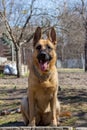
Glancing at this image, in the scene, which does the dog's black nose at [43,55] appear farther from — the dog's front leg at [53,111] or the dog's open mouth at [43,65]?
the dog's front leg at [53,111]

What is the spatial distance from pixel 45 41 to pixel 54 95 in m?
0.90

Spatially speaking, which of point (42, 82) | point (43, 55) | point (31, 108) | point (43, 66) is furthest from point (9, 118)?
point (43, 55)

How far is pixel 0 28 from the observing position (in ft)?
66.1

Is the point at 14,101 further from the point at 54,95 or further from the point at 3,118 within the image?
the point at 54,95

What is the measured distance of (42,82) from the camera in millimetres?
5066

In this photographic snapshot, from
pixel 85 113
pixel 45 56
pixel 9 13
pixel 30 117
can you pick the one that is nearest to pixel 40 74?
pixel 45 56

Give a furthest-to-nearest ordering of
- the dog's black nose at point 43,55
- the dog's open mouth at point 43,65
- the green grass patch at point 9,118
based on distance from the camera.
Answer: the green grass patch at point 9,118 → the dog's open mouth at point 43,65 → the dog's black nose at point 43,55

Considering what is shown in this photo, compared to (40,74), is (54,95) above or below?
below

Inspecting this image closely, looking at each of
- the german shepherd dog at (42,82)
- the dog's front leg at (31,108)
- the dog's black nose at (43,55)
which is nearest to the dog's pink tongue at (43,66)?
the german shepherd dog at (42,82)

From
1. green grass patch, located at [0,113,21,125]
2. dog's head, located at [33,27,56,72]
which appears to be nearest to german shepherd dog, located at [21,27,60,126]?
dog's head, located at [33,27,56,72]

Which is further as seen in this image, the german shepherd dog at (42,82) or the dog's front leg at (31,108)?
the dog's front leg at (31,108)

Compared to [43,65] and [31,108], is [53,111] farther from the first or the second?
[43,65]

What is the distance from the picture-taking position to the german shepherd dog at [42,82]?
16.3 ft

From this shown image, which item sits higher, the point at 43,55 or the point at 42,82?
the point at 43,55
